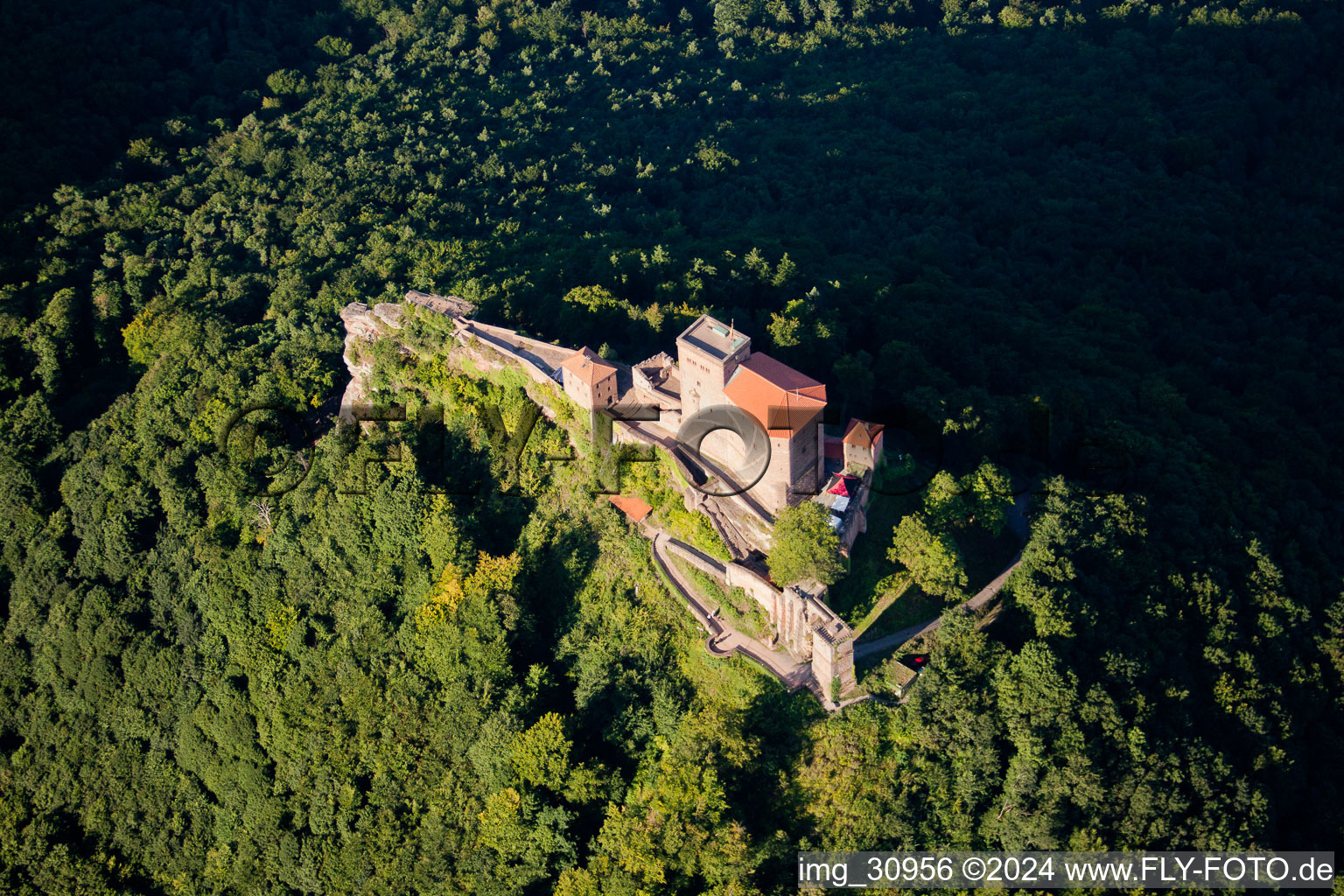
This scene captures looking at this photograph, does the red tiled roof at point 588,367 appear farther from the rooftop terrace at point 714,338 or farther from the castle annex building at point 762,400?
the rooftop terrace at point 714,338

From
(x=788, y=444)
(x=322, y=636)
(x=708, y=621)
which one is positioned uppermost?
(x=788, y=444)

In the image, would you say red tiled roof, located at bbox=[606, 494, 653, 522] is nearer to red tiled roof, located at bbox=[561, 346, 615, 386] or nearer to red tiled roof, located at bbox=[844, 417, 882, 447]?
red tiled roof, located at bbox=[561, 346, 615, 386]

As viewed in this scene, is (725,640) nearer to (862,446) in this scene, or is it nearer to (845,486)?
(845,486)

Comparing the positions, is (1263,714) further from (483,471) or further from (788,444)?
(483,471)

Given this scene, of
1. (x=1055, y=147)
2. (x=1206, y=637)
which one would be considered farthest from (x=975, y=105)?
(x=1206, y=637)

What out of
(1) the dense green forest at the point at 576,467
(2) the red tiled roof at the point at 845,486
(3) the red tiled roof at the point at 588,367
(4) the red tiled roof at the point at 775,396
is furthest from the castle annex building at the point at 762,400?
(1) the dense green forest at the point at 576,467

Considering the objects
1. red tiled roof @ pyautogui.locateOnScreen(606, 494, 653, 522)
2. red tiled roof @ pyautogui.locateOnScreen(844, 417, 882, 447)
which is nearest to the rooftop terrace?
red tiled roof @ pyautogui.locateOnScreen(844, 417, 882, 447)
